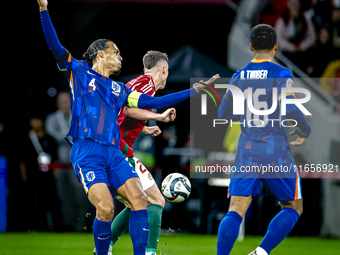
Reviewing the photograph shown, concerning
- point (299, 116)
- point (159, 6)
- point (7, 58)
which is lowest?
point (299, 116)

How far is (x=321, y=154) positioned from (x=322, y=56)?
221 centimetres

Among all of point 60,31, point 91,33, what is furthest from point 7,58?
point 91,33

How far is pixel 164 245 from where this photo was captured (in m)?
6.55

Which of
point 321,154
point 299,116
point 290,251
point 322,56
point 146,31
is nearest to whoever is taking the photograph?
point 299,116

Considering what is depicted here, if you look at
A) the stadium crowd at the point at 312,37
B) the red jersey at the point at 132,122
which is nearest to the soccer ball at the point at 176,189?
the red jersey at the point at 132,122

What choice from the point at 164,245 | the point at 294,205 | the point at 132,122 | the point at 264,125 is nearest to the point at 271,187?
the point at 294,205

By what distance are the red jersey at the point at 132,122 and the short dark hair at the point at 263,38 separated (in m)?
1.04

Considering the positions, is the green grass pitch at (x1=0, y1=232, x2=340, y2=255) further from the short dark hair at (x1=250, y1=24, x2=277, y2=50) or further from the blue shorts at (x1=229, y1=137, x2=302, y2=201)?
the short dark hair at (x1=250, y1=24, x2=277, y2=50)

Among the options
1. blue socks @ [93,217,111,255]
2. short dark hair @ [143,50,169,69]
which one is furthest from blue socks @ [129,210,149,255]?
short dark hair @ [143,50,169,69]

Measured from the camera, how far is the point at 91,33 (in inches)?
290

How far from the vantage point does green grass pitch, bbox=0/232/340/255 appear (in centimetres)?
566

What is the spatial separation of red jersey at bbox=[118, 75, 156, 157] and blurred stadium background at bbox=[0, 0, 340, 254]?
8.18 ft

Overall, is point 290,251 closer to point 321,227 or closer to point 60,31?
point 321,227

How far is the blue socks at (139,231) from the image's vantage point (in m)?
3.82
